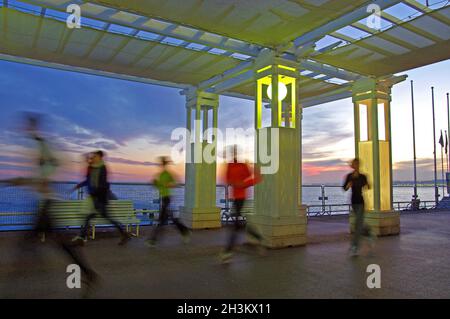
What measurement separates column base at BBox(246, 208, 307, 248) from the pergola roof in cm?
374

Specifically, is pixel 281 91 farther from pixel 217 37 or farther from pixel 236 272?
pixel 236 272

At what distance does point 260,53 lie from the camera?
315 inches

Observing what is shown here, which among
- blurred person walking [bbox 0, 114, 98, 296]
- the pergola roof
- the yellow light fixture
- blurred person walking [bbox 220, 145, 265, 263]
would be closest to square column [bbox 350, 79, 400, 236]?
the pergola roof

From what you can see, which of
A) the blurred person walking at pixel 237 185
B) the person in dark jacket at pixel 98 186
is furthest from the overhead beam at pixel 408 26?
the person in dark jacket at pixel 98 186

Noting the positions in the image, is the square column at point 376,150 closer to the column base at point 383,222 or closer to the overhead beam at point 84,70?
the column base at point 383,222

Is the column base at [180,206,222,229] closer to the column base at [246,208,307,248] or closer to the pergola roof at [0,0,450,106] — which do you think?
the column base at [246,208,307,248]

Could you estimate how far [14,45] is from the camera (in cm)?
770

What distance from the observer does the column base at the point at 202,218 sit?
1039cm

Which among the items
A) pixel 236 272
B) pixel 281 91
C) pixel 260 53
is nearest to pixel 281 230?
pixel 236 272

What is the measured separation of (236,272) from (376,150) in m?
6.38

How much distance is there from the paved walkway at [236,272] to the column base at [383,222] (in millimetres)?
1397
